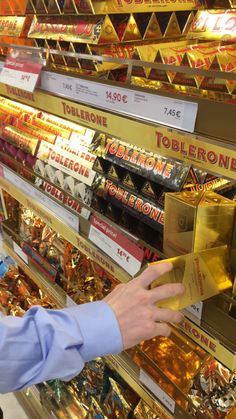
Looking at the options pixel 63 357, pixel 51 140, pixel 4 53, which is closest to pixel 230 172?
pixel 63 357

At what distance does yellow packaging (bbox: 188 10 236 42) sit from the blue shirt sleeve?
60 centimetres

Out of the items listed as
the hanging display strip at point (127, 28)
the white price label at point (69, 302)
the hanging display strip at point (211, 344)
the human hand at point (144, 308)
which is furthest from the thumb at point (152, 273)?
the white price label at point (69, 302)

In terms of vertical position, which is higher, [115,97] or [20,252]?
[115,97]

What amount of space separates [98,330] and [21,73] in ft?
2.99

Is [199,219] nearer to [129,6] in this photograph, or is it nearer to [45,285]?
[129,6]

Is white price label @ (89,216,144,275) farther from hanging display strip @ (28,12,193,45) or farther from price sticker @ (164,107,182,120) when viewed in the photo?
hanging display strip @ (28,12,193,45)

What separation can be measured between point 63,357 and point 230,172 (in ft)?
1.57

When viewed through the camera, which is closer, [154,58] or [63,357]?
[63,357]

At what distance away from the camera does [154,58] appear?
0.91 meters

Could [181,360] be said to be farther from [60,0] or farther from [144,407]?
[60,0]

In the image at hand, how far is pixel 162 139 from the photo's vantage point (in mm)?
848

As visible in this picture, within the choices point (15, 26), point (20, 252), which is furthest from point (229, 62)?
point (20, 252)

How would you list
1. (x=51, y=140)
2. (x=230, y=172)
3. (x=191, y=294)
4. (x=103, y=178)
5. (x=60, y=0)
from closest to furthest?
(x=230, y=172) → (x=191, y=294) → (x=60, y=0) → (x=103, y=178) → (x=51, y=140)

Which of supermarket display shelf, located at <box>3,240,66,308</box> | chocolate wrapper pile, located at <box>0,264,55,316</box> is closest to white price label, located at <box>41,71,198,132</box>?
supermarket display shelf, located at <box>3,240,66,308</box>
